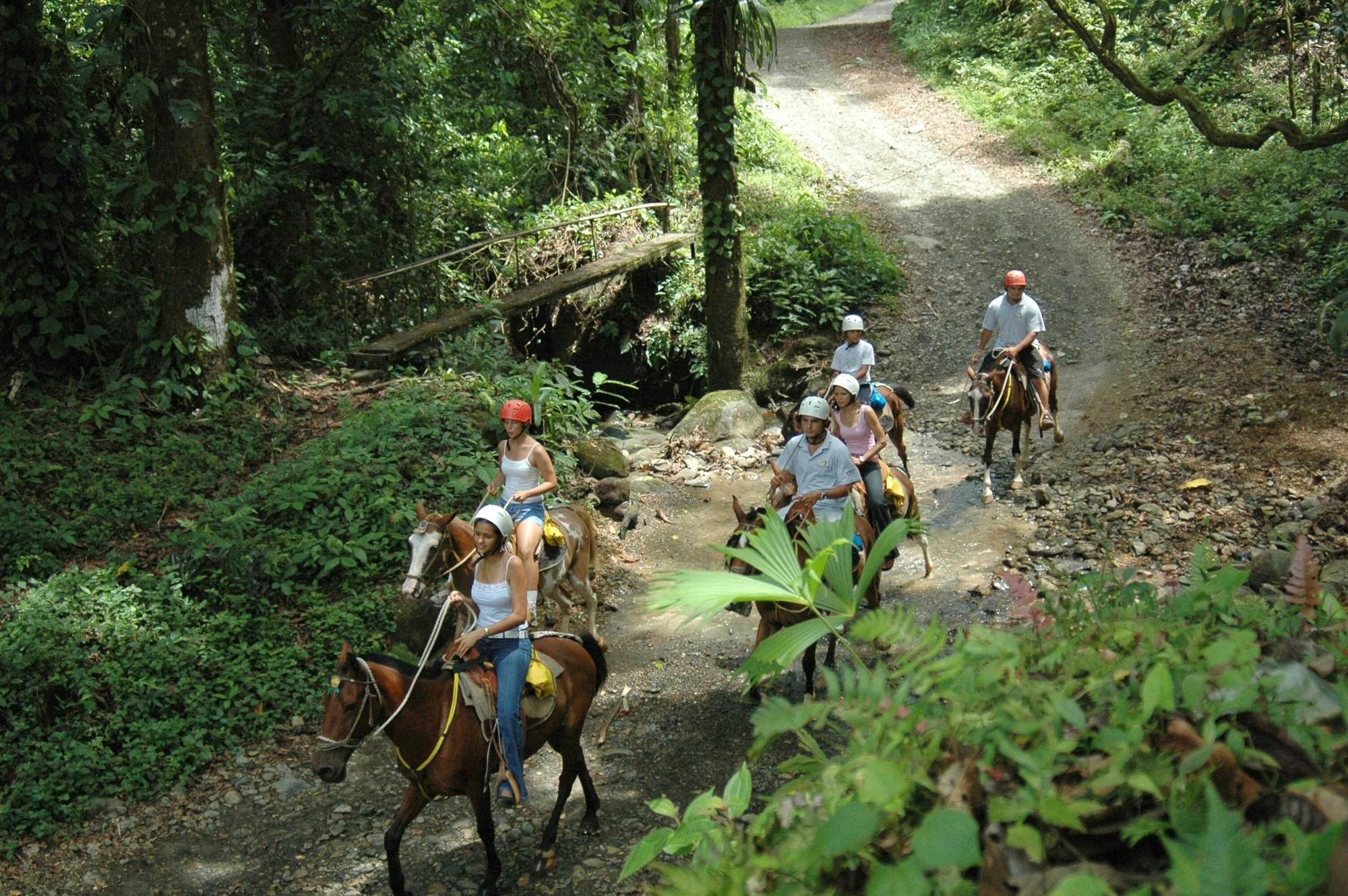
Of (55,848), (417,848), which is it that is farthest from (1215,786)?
(55,848)

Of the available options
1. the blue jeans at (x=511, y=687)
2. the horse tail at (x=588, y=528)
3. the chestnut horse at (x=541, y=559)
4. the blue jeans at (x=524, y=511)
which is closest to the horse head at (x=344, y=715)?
the blue jeans at (x=511, y=687)

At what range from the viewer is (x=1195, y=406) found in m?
12.9

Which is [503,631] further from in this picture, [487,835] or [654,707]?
[654,707]

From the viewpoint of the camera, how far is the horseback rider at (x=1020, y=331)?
11.8 m

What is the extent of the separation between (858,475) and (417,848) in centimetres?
422

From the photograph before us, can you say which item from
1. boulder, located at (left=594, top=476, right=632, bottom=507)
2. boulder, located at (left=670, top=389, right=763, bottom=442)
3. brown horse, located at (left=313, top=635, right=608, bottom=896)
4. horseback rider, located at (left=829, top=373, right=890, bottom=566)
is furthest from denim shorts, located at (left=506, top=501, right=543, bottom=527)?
boulder, located at (left=670, top=389, right=763, bottom=442)

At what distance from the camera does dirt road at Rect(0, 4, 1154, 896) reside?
21.6ft

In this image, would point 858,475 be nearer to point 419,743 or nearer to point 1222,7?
point 419,743

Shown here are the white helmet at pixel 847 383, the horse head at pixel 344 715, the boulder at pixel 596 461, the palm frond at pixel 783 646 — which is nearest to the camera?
the palm frond at pixel 783 646

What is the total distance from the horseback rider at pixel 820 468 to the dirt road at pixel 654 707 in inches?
57.6

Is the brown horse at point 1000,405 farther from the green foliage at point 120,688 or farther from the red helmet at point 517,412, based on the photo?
the green foliage at point 120,688

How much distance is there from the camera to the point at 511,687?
6.18 metres

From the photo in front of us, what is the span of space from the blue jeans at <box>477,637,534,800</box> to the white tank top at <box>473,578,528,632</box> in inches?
4.6

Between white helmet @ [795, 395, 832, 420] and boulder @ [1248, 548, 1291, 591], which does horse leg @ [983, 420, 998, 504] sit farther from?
white helmet @ [795, 395, 832, 420]
